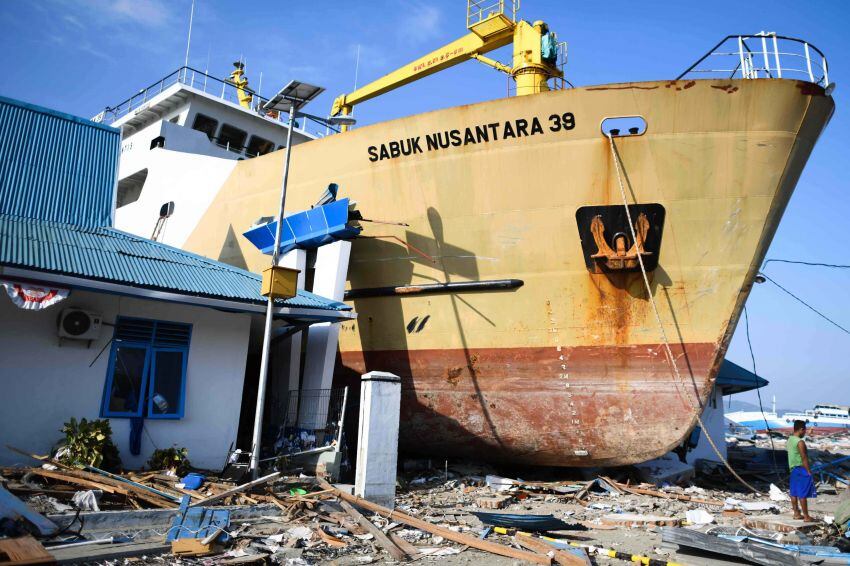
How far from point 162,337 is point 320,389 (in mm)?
2600

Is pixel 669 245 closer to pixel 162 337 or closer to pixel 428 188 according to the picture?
pixel 428 188

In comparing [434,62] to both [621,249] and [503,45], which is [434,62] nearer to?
[503,45]

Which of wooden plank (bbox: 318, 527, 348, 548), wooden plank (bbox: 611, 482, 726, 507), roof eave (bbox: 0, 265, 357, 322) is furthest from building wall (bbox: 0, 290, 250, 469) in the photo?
wooden plank (bbox: 611, 482, 726, 507)

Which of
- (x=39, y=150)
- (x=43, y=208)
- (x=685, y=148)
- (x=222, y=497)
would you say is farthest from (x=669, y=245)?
(x=39, y=150)

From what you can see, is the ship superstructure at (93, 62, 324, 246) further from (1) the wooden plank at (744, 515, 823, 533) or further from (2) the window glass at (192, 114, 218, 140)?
(1) the wooden plank at (744, 515, 823, 533)

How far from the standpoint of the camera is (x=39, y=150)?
10.8m

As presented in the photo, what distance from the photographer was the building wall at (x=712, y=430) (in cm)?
1638

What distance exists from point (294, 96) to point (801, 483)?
8975mm

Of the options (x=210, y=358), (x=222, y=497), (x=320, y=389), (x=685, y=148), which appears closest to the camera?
(x=222, y=497)

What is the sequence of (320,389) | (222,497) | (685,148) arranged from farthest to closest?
(320,389), (685,148), (222,497)

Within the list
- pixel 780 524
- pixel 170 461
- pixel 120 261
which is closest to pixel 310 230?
pixel 120 261

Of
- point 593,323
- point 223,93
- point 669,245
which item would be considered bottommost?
point 593,323

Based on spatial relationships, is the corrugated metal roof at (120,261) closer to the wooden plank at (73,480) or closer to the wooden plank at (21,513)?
the wooden plank at (73,480)

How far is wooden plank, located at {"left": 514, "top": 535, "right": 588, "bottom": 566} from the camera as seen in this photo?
210 inches
